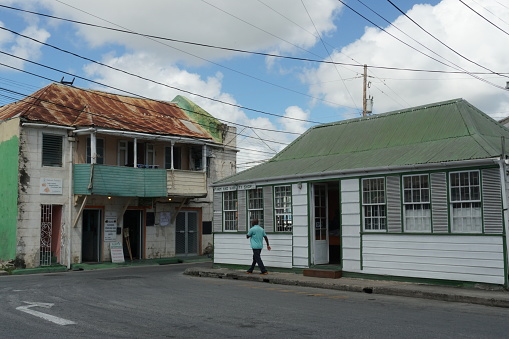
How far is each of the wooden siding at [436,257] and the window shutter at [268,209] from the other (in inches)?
153

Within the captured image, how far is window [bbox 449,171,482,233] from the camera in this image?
44.5 ft

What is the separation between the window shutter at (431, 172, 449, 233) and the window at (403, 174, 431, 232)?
0.60ft

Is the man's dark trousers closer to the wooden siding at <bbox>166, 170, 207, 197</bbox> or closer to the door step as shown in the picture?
the door step

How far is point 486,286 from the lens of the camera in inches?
518

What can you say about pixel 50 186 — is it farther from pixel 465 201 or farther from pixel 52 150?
pixel 465 201

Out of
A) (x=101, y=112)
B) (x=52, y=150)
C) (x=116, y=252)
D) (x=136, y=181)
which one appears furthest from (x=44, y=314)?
(x=101, y=112)

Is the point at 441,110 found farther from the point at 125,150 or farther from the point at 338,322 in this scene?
the point at 125,150

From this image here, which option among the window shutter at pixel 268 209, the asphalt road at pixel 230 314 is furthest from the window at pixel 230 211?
the asphalt road at pixel 230 314

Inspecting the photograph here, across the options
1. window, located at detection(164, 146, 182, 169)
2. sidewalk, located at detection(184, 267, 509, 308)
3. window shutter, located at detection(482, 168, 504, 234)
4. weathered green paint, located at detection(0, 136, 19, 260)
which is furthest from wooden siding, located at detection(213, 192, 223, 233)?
window shutter, located at detection(482, 168, 504, 234)

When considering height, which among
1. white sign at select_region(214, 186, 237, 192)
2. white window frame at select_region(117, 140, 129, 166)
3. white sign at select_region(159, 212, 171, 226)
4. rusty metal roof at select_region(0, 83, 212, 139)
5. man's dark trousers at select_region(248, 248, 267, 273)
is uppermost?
rusty metal roof at select_region(0, 83, 212, 139)

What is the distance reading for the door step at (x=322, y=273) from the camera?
16.4 meters

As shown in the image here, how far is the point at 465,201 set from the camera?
540 inches

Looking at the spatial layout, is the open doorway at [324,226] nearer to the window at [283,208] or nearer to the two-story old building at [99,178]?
the window at [283,208]

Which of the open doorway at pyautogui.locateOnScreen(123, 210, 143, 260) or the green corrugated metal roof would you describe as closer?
the green corrugated metal roof
